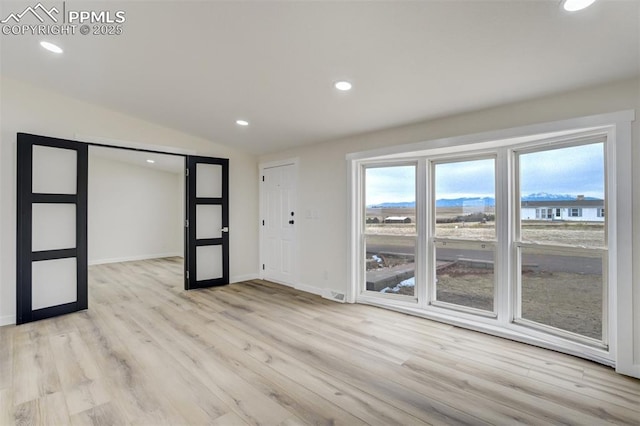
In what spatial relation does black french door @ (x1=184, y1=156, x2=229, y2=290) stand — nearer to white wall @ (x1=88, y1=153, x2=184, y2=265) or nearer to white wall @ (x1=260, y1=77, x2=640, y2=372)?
white wall @ (x1=260, y1=77, x2=640, y2=372)

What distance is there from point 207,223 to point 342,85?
3383 mm

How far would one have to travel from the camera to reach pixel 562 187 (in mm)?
2693

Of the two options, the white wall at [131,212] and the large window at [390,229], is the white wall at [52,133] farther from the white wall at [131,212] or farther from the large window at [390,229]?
the white wall at [131,212]

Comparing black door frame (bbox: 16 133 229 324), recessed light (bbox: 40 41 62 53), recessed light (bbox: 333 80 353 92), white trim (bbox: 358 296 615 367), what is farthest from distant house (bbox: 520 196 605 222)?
black door frame (bbox: 16 133 229 324)

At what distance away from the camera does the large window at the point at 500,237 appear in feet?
8.37

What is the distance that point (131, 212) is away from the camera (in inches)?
302

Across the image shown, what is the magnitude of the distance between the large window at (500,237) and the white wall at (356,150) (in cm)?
20

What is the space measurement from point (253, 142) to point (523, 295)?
164 inches

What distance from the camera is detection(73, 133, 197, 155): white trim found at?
388cm

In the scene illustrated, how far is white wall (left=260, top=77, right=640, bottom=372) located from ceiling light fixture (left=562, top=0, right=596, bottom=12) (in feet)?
3.48

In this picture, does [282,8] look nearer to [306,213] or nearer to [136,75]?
[136,75]

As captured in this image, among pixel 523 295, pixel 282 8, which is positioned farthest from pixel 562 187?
pixel 282 8

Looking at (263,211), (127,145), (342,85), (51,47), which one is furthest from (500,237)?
(127,145)

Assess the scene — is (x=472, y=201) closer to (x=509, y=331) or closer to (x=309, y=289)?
(x=509, y=331)
